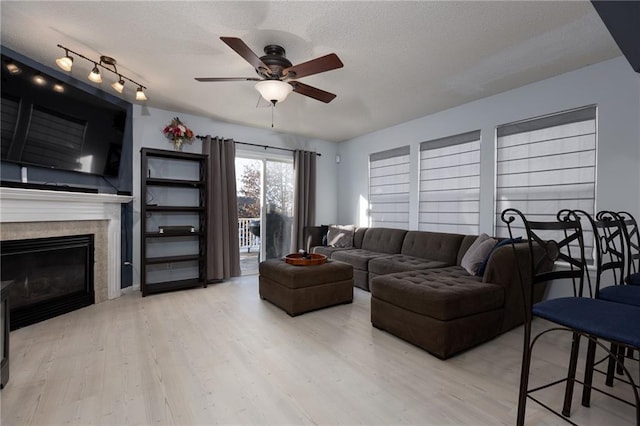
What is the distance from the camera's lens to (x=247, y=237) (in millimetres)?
5488

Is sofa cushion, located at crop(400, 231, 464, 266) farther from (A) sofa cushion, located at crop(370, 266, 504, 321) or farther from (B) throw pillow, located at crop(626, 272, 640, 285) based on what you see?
(B) throw pillow, located at crop(626, 272, 640, 285)

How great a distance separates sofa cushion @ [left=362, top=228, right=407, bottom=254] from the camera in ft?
14.8

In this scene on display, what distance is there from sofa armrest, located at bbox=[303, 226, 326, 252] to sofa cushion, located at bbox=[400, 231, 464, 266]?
1605 mm

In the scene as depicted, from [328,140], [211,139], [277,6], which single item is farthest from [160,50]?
[328,140]

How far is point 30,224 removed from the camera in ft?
9.45

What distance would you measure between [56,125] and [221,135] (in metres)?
2.11

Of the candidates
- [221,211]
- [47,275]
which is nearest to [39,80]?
[47,275]

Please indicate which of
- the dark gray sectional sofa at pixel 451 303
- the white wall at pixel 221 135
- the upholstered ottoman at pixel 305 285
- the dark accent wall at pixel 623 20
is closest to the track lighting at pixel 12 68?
the white wall at pixel 221 135

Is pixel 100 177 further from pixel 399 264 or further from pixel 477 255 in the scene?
pixel 477 255

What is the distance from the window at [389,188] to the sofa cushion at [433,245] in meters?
0.55

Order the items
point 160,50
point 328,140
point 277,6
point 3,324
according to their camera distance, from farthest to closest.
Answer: point 328,140, point 160,50, point 277,6, point 3,324

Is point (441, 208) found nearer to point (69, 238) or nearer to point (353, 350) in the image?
point (353, 350)

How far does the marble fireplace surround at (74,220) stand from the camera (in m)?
2.70

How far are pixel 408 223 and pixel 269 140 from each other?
2.80 m
